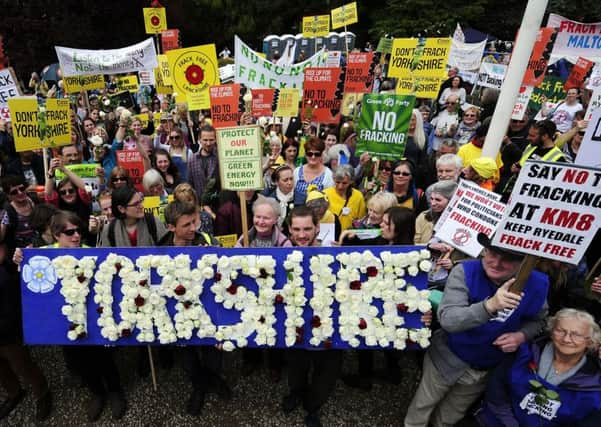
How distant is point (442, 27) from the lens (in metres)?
24.4

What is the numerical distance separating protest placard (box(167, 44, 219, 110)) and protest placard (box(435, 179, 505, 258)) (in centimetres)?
468

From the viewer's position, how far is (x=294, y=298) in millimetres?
2867

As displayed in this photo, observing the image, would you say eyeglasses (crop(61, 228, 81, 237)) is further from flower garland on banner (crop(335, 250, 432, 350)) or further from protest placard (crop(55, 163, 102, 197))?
flower garland on banner (crop(335, 250, 432, 350))

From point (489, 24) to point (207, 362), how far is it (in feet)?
109

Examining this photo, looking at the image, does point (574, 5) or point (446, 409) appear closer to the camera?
point (446, 409)

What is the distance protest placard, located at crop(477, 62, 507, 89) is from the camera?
853 cm

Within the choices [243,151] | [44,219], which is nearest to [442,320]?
[243,151]

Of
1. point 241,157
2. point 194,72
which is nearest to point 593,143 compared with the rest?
point 241,157

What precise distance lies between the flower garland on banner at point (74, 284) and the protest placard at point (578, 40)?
29.9 ft

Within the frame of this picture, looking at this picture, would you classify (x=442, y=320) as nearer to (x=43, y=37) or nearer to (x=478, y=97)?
(x=478, y=97)

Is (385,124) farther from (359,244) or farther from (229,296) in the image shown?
(229,296)

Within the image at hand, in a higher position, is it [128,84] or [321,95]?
[321,95]

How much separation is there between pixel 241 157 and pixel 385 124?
89.1 inches

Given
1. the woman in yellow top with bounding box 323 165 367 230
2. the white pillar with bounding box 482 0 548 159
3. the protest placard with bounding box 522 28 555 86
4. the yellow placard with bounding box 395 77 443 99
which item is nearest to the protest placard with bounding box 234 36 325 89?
the yellow placard with bounding box 395 77 443 99
